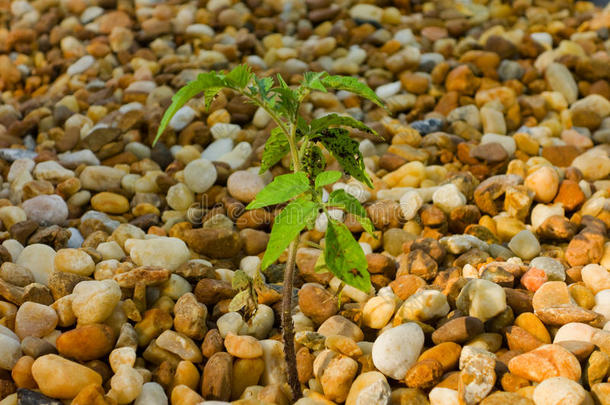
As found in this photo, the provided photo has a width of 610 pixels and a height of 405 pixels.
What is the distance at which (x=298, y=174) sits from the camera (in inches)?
57.0

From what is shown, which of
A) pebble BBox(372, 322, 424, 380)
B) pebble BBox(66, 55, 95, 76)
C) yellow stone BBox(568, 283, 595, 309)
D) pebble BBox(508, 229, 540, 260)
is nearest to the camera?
pebble BBox(372, 322, 424, 380)

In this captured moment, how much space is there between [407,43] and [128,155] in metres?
2.18

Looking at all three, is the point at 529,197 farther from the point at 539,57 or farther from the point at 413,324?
the point at 539,57

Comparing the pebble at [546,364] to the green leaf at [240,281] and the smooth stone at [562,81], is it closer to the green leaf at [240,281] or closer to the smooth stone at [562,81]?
the green leaf at [240,281]

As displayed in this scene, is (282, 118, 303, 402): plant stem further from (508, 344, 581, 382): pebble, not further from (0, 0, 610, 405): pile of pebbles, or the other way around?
(508, 344, 581, 382): pebble

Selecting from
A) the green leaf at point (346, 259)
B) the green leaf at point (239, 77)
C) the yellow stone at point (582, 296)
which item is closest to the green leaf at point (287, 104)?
the green leaf at point (239, 77)

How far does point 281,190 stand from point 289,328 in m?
0.46

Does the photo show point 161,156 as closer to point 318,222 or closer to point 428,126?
point 318,222

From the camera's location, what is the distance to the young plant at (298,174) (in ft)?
4.34

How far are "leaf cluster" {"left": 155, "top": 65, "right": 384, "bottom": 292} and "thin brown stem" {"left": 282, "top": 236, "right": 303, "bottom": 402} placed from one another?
10cm

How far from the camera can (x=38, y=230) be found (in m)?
2.44

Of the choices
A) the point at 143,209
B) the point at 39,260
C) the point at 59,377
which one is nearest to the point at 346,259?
the point at 59,377

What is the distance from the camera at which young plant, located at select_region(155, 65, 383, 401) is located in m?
1.32

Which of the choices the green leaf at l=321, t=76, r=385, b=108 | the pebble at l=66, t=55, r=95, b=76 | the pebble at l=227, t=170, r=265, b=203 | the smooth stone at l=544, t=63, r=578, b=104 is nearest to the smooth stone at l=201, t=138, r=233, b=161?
the pebble at l=227, t=170, r=265, b=203
